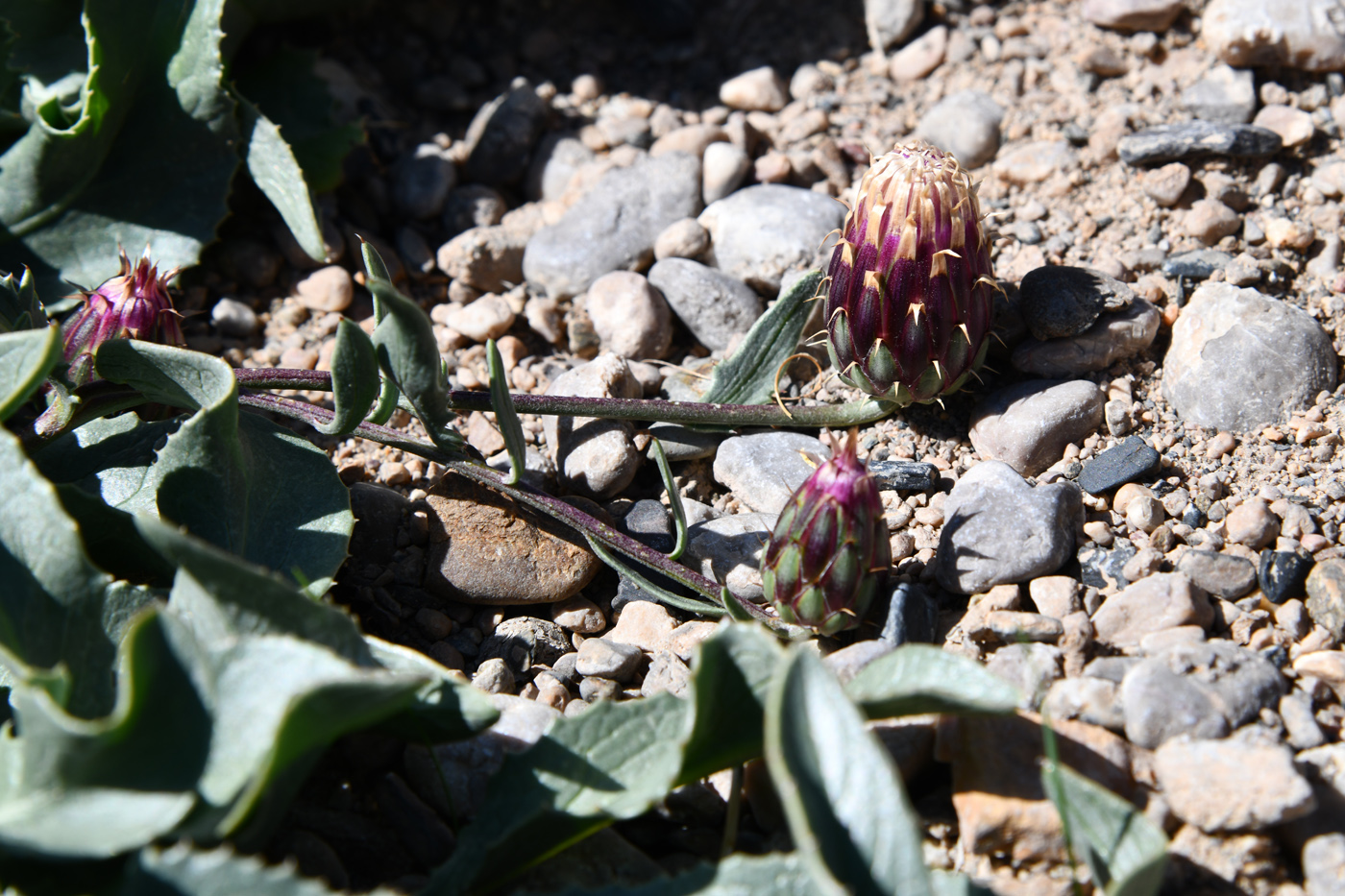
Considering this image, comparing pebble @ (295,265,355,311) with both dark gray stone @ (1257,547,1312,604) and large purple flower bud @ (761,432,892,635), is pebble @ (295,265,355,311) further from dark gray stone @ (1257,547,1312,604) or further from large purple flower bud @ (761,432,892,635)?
dark gray stone @ (1257,547,1312,604)

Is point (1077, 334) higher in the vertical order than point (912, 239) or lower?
lower

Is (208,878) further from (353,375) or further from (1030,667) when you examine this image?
(1030,667)

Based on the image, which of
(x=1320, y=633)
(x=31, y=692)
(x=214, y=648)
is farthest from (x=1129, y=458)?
(x=31, y=692)

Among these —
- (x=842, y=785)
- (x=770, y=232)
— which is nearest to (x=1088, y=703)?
(x=842, y=785)

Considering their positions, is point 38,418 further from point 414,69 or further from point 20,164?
point 414,69

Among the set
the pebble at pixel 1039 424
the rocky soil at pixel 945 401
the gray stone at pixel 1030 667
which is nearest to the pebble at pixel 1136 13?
the rocky soil at pixel 945 401

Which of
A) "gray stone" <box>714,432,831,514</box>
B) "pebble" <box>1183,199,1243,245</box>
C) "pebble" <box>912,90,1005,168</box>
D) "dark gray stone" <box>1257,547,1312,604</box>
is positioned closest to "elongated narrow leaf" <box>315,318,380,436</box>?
"gray stone" <box>714,432,831,514</box>
